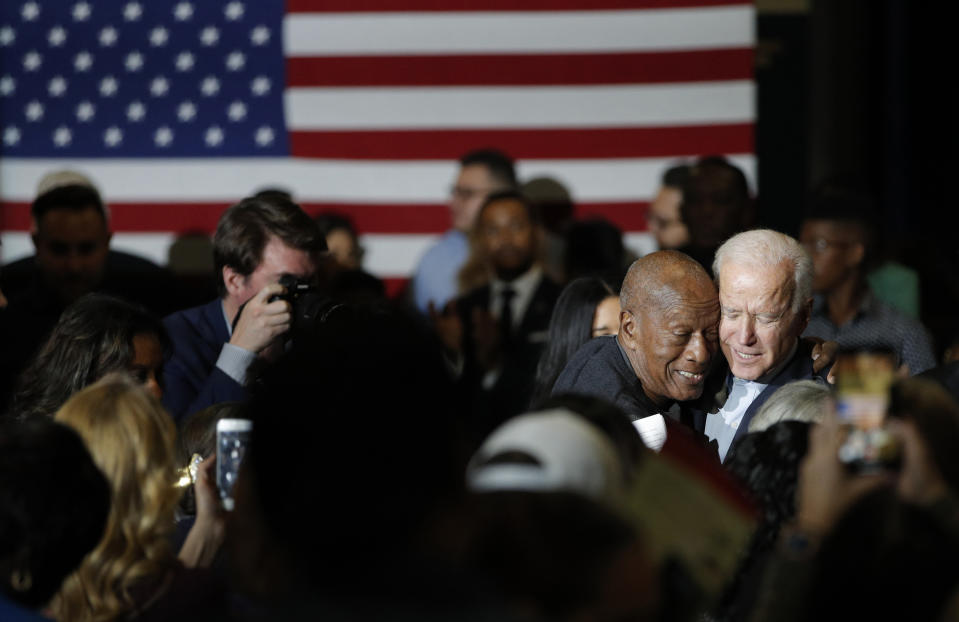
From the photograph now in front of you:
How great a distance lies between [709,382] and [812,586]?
1966 mm

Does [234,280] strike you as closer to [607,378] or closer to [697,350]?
[607,378]

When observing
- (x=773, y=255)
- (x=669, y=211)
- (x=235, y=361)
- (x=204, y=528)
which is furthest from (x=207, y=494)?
(x=669, y=211)

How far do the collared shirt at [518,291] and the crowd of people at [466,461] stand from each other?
37.3 inches

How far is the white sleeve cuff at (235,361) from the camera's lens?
3.81 metres

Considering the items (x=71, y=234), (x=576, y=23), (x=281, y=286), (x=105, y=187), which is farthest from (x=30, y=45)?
(x=281, y=286)

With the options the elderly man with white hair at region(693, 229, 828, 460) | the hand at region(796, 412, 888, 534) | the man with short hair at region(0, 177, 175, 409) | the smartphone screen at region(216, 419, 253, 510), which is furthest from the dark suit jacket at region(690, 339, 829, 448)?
the man with short hair at region(0, 177, 175, 409)

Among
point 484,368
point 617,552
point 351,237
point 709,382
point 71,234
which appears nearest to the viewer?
point 617,552

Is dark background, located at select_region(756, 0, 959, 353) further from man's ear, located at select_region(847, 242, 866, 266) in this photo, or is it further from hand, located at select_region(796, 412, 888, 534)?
hand, located at select_region(796, 412, 888, 534)

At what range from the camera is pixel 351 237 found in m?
6.07

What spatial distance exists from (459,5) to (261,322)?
290 centimetres

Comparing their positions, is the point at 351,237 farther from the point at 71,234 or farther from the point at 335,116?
the point at 71,234

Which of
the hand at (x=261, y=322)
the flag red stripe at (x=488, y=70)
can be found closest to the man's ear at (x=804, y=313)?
the hand at (x=261, y=322)

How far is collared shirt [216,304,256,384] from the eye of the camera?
12.5 feet

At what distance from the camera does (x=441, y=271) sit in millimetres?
6078
